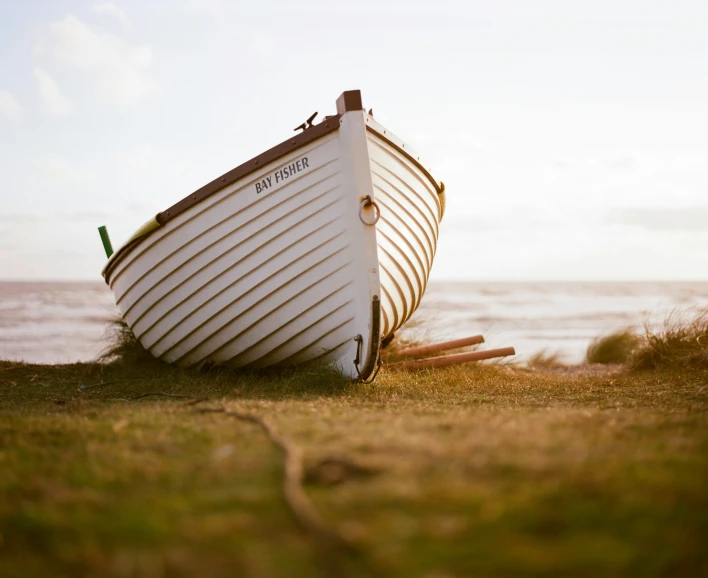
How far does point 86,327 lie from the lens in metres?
16.6

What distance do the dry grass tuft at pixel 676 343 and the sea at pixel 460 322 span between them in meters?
0.21

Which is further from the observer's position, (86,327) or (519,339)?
(86,327)

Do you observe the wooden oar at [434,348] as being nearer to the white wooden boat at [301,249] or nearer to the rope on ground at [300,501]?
the white wooden boat at [301,249]

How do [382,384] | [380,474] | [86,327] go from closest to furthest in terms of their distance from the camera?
[380,474], [382,384], [86,327]

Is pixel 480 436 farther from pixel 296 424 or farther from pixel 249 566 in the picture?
pixel 249 566

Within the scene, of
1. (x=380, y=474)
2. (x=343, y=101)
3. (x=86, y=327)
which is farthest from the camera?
(x=86, y=327)

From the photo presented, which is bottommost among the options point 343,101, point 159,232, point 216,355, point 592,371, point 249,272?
point 592,371

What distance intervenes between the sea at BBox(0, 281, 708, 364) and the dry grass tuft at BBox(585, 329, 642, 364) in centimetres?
27

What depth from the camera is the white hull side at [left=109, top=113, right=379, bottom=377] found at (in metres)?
4.71

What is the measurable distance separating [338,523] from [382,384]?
3.45 m

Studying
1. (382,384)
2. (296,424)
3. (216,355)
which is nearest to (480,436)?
(296,424)

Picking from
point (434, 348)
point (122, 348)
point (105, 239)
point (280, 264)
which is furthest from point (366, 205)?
point (105, 239)

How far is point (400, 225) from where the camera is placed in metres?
5.20

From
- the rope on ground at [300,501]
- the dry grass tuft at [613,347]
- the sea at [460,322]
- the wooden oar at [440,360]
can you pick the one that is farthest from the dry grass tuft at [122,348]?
the dry grass tuft at [613,347]
